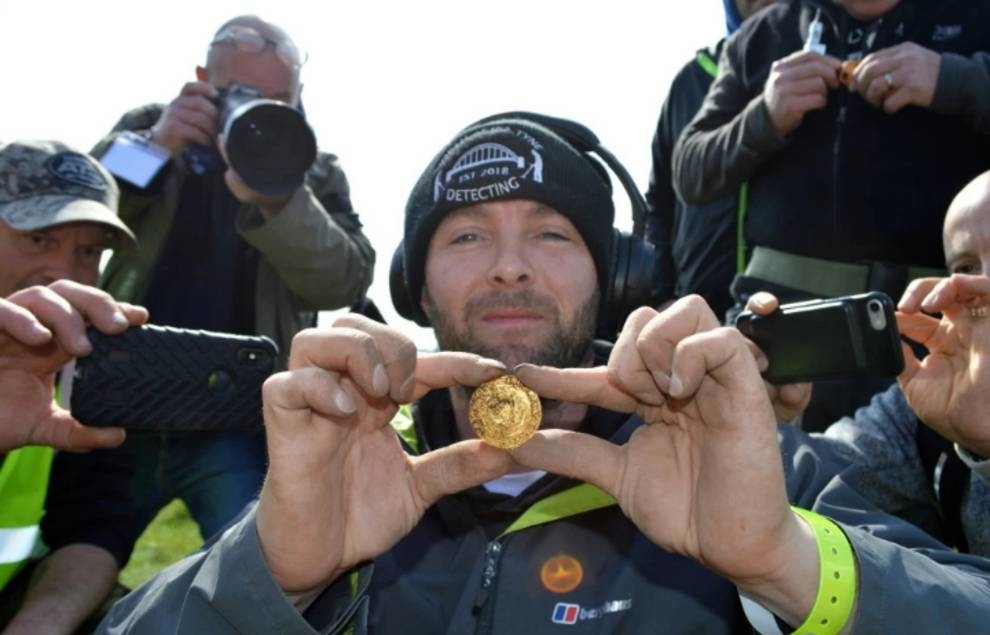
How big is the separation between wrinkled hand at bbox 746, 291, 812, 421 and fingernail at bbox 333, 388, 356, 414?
944 millimetres

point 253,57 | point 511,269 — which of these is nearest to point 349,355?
point 511,269

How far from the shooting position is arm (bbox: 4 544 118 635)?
10.4ft

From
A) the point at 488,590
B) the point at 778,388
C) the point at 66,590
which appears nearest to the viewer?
the point at 488,590

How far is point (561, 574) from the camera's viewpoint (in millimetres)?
2500

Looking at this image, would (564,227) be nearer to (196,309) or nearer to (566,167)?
(566,167)

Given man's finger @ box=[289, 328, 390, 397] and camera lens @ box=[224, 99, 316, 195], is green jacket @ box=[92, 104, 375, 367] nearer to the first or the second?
camera lens @ box=[224, 99, 316, 195]

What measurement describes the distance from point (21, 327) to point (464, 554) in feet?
3.98

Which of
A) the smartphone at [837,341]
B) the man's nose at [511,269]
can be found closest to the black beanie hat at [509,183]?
the man's nose at [511,269]

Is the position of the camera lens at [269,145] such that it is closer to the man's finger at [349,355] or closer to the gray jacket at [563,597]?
the gray jacket at [563,597]

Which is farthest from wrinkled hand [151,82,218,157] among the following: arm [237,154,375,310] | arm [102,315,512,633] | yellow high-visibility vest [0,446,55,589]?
arm [102,315,512,633]

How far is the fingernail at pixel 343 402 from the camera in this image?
2041 mm

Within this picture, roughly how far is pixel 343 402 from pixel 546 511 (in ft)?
2.37

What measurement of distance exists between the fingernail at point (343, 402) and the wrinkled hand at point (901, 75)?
239 cm

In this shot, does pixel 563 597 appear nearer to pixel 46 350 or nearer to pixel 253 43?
pixel 46 350
